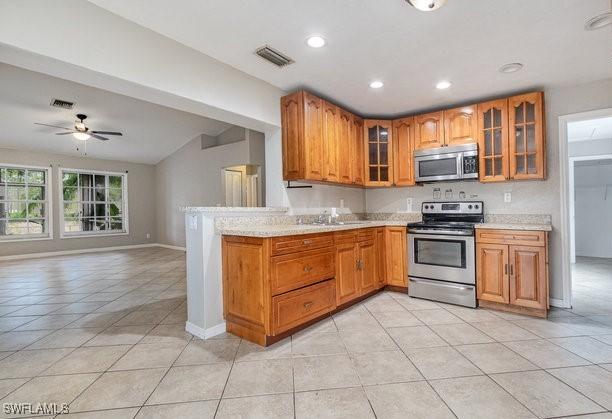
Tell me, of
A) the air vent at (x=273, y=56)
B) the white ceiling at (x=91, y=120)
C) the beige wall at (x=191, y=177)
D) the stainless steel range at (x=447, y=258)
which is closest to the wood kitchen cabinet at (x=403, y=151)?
the stainless steel range at (x=447, y=258)

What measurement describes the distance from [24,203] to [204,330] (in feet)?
24.7

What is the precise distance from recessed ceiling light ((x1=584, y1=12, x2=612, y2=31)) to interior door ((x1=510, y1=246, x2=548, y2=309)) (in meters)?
1.92

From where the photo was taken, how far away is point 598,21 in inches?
84.7

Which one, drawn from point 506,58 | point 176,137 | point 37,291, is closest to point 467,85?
point 506,58

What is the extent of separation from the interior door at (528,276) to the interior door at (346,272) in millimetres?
1616

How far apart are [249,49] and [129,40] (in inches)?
35.6

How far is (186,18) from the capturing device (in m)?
2.11

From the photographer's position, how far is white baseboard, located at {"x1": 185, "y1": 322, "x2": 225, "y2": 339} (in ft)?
8.32

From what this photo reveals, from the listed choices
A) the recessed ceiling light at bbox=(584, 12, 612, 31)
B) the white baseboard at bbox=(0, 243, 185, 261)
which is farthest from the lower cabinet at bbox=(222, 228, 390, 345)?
the white baseboard at bbox=(0, 243, 185, 261)

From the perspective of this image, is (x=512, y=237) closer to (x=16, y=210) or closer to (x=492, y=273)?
(x=492, y=273)

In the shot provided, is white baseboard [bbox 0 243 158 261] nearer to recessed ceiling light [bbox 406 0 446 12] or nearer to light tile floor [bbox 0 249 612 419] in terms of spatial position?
light tile floor [bbox 0 249 612 419]

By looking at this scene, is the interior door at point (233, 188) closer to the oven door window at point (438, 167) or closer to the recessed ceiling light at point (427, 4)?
the oven door window at point (438, 167)

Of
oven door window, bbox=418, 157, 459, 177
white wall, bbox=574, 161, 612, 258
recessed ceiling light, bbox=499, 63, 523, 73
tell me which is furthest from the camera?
white wall, bbox=574, 161, 612, 258

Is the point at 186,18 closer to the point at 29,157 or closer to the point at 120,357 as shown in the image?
the point at 120,357
